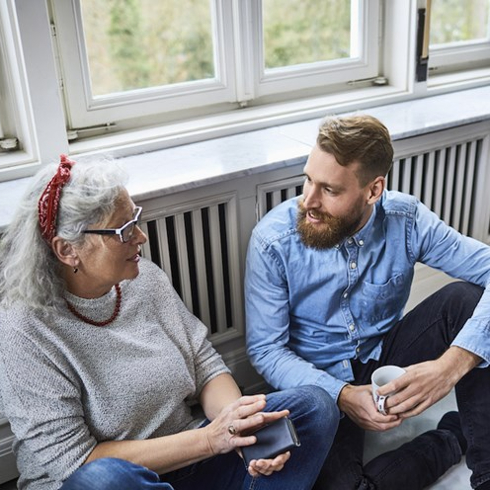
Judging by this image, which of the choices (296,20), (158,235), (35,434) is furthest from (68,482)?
(296,20)

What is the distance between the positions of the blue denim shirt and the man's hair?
0.55 ft

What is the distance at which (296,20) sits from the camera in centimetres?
227

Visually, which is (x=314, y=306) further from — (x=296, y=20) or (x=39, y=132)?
(x=296, y=20)

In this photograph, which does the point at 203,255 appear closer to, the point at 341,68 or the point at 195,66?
the point at 195,66

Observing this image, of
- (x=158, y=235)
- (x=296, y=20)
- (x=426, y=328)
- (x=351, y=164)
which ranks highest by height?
(x=296, y=20)

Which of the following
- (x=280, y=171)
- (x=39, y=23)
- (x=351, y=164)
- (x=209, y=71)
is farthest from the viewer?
(x=209, y=71)

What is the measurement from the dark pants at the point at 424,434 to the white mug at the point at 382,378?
227 millimetres

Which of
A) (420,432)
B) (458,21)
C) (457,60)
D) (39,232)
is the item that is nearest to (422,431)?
(420,432)

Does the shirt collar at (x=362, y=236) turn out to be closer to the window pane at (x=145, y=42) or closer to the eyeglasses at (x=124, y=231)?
the eyeglasses at (x=124, y=231)

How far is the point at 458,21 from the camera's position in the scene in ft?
8.86

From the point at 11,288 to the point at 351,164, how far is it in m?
0.80

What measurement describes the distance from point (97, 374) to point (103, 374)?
0.04 ft

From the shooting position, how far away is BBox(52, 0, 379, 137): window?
1903 millimetres

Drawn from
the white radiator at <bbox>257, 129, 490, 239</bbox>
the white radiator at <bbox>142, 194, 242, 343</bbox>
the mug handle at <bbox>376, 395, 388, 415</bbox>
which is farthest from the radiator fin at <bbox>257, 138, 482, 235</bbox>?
the mug handle at <bbox>376, 395, 388, 415</bbox>
